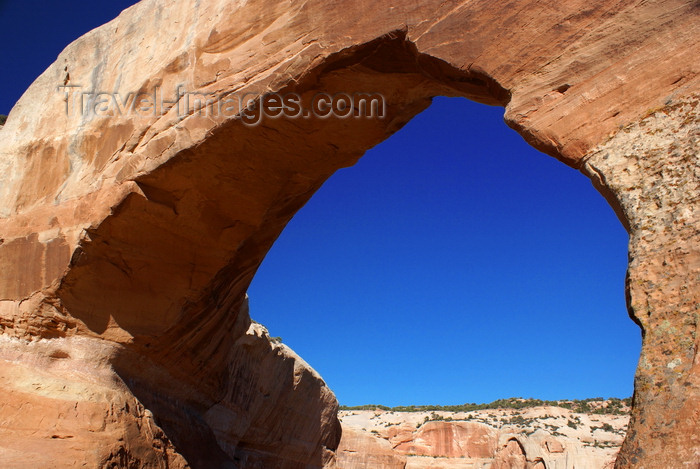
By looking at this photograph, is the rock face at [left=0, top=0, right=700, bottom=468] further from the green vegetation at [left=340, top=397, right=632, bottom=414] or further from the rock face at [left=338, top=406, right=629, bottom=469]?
the green vegetation at [left=340, top=397, right=632, bottom=414]

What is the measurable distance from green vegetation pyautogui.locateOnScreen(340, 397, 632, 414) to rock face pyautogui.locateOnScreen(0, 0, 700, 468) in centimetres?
3433

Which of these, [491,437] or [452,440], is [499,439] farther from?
[452,440]

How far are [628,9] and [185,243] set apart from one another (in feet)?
13.8

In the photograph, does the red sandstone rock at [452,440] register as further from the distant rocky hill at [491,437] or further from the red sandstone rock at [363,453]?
the red sandstone rock at [363,453]

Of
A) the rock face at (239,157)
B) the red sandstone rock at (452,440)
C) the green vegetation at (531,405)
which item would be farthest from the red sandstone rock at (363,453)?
the green vegetation at (531,405)

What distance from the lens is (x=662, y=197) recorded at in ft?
8.59

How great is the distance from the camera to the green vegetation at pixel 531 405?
121ft

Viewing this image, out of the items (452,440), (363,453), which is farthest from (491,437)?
(363,453)

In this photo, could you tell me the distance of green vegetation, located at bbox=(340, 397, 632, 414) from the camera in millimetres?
36875

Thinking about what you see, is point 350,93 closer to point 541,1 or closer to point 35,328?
point 541,1

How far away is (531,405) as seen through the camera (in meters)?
39.2

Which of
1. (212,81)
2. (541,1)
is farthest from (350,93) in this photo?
(541,1)

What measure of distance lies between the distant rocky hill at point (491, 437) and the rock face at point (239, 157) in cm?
905

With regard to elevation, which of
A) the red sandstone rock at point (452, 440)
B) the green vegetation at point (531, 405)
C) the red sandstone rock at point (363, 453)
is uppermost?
the green vegetation at point (531, 405)
